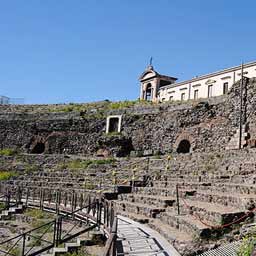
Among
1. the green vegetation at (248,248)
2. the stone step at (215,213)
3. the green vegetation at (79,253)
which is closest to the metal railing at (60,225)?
the green vegetation at (79,253)

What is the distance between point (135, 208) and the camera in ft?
46.1

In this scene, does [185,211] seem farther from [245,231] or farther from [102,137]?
[102,137]

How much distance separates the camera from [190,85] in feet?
117

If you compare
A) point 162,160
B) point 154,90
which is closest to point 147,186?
point 162,160

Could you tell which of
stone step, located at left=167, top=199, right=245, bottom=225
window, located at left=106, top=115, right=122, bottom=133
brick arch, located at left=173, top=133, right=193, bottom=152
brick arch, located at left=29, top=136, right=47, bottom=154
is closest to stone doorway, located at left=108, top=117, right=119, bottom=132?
window, located at left=106, top=115, right=122, bottom=133

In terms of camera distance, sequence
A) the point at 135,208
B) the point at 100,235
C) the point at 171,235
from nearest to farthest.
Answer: the point at 171,235 < the point at 100,235 < the point at 135,208

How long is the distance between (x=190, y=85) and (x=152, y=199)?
74.6 ft

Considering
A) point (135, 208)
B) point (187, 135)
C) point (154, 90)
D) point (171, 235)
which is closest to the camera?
point (171, 235)

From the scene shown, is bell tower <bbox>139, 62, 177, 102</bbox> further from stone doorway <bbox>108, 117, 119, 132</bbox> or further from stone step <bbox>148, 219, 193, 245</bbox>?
stone step <bbox>148, 219, 193, 245</bbox>

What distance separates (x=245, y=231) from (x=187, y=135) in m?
18.5

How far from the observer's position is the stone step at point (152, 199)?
522 inches

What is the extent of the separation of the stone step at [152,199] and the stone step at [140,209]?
0.29 m

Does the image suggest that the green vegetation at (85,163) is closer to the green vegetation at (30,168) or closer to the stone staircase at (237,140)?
the green vegetation at (30,168)

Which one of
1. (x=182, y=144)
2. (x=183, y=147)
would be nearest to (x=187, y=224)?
(x=182, y=144)
